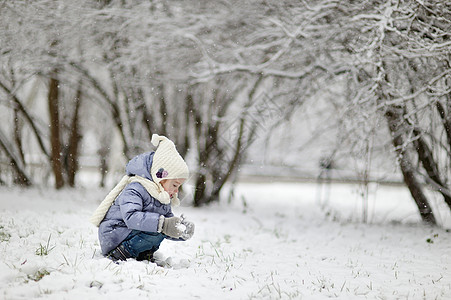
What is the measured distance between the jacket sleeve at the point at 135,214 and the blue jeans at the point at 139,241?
217mm

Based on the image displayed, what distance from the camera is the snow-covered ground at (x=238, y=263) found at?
3.46 metres

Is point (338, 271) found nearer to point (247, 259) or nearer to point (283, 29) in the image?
point (247, 259)

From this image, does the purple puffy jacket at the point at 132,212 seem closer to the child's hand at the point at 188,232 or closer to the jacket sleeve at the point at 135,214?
the jacket sleeve at the point at 135,214

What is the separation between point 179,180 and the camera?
4180 mm

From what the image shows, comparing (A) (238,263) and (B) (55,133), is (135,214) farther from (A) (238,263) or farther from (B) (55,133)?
(B) (55,133)

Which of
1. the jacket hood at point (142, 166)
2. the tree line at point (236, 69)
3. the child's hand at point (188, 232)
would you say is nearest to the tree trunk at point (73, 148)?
the tree line at point (236, 69)

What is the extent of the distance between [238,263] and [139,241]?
4.07 feet

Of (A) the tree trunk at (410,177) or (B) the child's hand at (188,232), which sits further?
(A) the tree trunk at (410,177)

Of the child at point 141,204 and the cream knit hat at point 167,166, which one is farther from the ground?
the cream knit hat at point 167,166

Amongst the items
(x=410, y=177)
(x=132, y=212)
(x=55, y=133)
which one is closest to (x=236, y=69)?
(x=410, y=177)

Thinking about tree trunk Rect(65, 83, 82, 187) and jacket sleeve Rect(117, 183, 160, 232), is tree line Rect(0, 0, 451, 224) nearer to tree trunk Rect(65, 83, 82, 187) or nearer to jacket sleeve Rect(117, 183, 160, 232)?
tree trunk Rect(65, 83, 82, 187)

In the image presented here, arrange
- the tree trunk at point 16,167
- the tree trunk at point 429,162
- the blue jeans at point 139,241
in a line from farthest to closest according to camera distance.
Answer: the tree trunk at point 16,167 < the tree trunk at point 429,162 < the blue jeans at point 139,241

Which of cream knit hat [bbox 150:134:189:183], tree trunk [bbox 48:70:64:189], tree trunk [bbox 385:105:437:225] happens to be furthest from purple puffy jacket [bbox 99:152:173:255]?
tree trunk [bbox 48:70:64:189]

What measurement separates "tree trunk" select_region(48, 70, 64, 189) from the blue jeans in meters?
9.07
